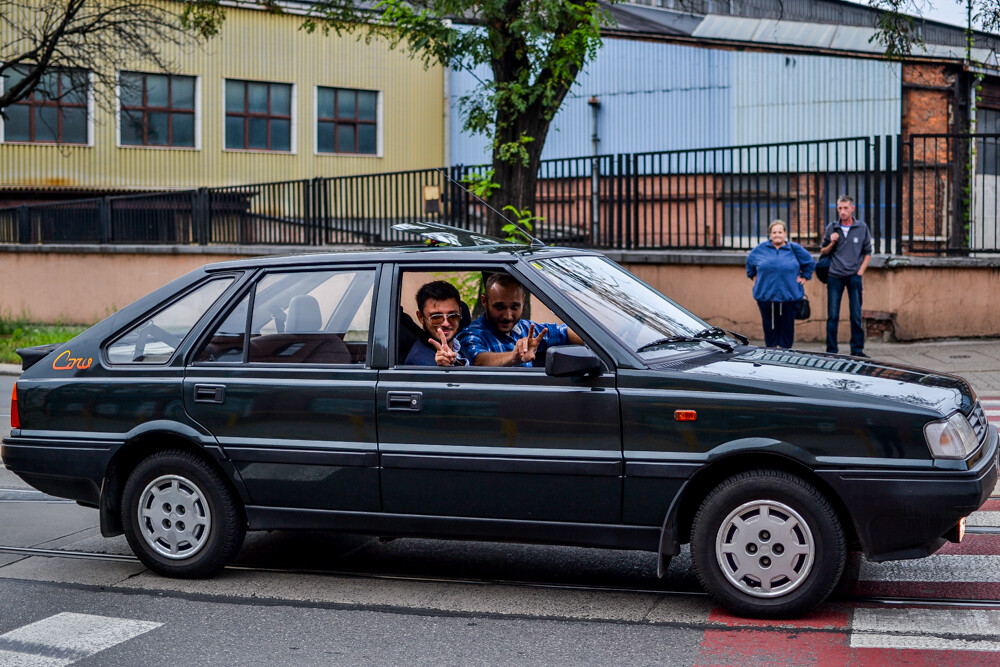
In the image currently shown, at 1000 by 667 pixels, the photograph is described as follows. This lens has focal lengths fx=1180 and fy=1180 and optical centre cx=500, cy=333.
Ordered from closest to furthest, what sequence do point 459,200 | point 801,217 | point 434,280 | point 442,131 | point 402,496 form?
1. point 402,496
2. point 434,280
3. point 801,217
4. point 459,200
5. point 442,131

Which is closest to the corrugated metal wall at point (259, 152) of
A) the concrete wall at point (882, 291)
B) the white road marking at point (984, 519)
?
the concrete wall at point (882, 291)

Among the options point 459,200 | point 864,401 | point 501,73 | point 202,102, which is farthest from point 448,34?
point 202,102

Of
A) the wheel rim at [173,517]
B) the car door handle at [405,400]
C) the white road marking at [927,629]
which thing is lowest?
the white road marking at [927,629]

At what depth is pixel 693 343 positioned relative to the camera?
5.53 meters

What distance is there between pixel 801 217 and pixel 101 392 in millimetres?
12136

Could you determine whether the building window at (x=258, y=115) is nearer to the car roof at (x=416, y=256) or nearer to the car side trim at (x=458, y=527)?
the car roof at (x=416, y=256)

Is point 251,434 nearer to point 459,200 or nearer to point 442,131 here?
point 459,200

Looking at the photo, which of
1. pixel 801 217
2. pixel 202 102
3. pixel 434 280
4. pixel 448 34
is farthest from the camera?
pixel 202 102

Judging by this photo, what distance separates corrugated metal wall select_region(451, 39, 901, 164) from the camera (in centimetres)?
2744

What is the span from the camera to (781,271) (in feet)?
43.7

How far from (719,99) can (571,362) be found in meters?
25.4

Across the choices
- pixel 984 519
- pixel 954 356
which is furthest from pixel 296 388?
pixel 954 356

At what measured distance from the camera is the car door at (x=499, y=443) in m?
4.99

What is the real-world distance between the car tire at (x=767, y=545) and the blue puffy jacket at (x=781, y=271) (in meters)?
8.80
